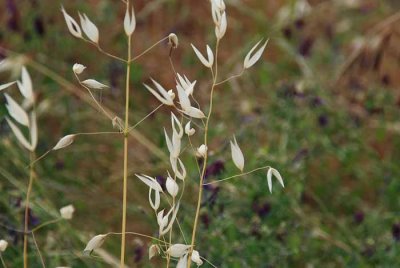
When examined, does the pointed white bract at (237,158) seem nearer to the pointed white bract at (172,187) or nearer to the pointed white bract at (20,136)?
the pointed white bract at (172,187)

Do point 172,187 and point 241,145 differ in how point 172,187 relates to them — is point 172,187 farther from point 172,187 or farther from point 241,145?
point 241,145

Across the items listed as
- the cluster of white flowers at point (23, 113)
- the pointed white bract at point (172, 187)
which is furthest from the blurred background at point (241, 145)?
the pointed white bract at point (172, 187)

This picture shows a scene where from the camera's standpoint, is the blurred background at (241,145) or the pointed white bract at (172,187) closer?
the pointed white bract at (172,187)

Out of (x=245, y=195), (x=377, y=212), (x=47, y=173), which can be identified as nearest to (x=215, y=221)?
(x=245, y=195)

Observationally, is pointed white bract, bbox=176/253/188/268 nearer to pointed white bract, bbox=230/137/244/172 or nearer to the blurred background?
pointed white bract, bbox=230/137/244/172

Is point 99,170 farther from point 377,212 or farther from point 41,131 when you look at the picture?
point 377,212

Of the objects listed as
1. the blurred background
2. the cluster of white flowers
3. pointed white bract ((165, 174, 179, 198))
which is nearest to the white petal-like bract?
pointed white bract ((165, 174, 179, 198))
